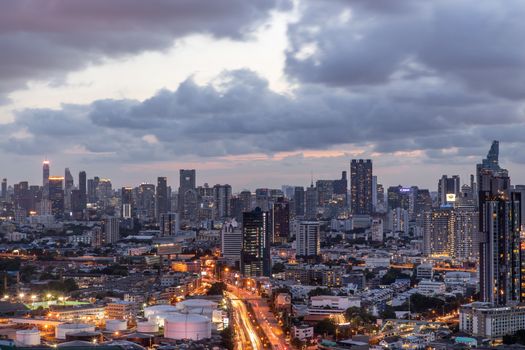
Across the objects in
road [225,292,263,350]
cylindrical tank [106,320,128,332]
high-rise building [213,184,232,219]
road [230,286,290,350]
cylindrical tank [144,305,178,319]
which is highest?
high-rise building [213,184,232,219]

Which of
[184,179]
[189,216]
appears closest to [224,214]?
[189,216]

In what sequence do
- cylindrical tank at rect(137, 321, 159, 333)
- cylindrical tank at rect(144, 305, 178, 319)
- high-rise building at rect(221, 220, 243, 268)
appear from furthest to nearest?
high-rise building at rect(221, 220, 243, 268)
cylindrical tank at rect(144, 305, 178, 319)
cylindrical tank at rect(137, 321, 159, 333)

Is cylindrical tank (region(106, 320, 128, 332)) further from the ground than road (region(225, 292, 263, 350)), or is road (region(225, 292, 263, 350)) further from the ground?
cylindrical tank (region(106, 320, 128, 332))

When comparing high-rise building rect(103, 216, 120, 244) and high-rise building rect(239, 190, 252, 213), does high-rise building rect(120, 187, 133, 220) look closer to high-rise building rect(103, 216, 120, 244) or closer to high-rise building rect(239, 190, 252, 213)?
high-rise building rect(239, 190, 252, 213)

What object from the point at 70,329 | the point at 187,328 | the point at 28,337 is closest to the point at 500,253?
the point at 187,328

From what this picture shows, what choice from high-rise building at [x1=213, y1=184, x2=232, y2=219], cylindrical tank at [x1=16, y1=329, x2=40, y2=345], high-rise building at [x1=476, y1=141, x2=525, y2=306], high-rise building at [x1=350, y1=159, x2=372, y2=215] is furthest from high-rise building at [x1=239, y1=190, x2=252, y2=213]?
cylindrical tank at [x1=16, y1=329, x2=40, y2=345]

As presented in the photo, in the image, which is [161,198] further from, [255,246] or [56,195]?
[255,246]
